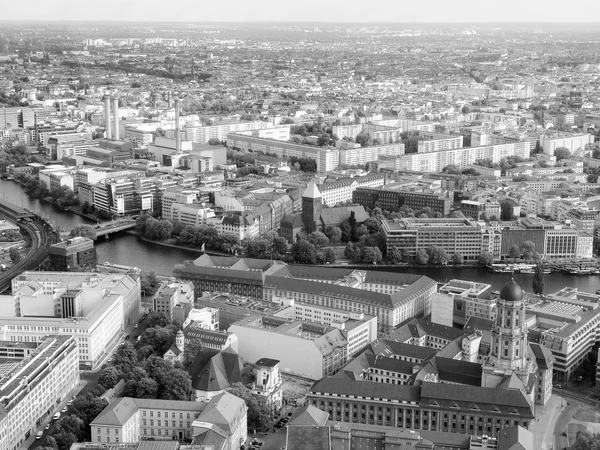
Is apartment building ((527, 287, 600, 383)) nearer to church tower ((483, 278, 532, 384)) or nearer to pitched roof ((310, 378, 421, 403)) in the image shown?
church tower ((483, 278, 532, 384))

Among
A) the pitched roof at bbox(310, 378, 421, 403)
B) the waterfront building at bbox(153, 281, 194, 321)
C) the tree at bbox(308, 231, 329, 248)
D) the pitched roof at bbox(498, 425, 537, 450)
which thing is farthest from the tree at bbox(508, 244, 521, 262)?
the pitched roof at bbox(498, 425, 537, 450)

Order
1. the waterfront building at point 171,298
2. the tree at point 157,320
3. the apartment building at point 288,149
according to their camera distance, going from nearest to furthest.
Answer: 1. the tree at point 157,320
2. the waterfront building at point 171,298
3. the apartment building at point 288,149

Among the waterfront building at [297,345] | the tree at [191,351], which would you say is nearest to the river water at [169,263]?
the waterfront building at [297,345]

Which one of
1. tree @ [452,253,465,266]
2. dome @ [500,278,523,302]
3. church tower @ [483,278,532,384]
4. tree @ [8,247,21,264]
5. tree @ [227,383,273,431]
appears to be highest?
dome @ [500,278,523,302]

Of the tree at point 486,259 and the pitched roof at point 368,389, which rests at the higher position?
the pitched roof at point 368,389

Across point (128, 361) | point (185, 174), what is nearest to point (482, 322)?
point (128, 361)

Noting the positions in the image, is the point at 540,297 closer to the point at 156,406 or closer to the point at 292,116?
the point at 156,406

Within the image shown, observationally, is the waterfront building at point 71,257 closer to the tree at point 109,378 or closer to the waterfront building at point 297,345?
the waterfront building at point 297,345
